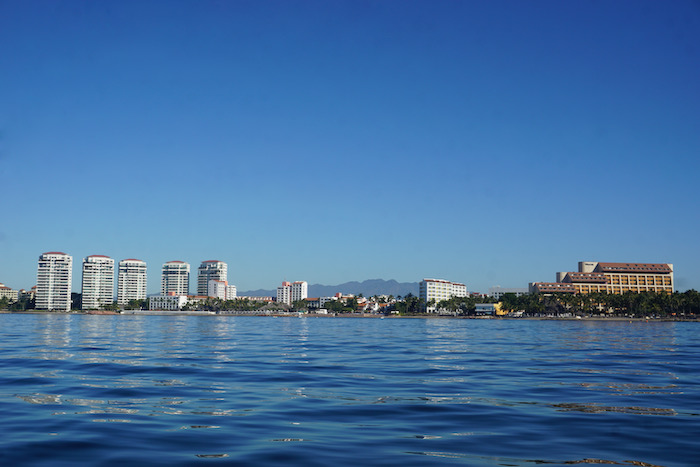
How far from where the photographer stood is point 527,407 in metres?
13.4

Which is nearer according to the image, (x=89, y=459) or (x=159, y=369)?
(x=89, y=459)

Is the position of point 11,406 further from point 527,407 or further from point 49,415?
point 527,407

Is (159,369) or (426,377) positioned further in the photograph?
(159,369)

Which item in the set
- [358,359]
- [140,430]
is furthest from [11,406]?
[358,359]

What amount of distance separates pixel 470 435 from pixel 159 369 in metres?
14.1

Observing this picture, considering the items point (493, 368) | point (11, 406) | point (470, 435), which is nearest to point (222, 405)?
point (11, 406)

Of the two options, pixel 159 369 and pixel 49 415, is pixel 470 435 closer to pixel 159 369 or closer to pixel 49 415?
pixel 49 415

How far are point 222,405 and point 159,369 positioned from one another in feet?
28.2

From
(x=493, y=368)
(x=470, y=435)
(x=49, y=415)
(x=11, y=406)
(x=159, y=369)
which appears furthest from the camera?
(x=493, y=368)

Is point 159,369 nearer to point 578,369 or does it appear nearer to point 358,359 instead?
point 358,359

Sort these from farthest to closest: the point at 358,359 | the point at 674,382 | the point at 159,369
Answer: the point at 358,359 < the point at 159,369 < the point at 674,382

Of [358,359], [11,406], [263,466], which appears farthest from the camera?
[358,359]

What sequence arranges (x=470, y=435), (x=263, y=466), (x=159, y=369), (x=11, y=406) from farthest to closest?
(x=159, y=369) → (x=11, y=406) → (x=470, y=435) → (x=263, y=466)

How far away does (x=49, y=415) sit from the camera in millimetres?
11930
